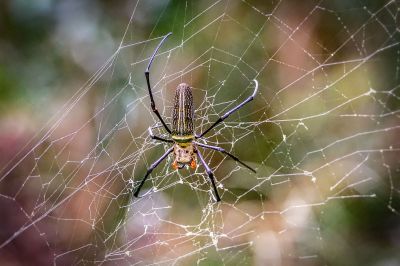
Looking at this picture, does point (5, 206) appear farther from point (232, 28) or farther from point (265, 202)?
point (232, 28)

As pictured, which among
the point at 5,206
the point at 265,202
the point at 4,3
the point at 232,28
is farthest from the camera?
the point at 4,3

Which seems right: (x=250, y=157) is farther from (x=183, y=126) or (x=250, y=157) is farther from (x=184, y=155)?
(x=183, y=126)

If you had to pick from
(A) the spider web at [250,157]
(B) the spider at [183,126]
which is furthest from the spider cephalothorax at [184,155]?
(A) the spider web at [250,157]

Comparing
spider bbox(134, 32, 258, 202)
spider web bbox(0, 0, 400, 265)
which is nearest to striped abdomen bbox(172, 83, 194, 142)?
spider bbox(134, 32, 258, 202)

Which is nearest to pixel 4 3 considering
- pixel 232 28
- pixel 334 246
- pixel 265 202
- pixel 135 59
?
pixel 135 59

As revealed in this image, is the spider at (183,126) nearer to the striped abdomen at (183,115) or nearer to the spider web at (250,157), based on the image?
the striped abdomen at (183,115)

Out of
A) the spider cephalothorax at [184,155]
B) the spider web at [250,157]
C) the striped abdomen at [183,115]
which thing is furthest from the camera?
the spider web at [250,157]

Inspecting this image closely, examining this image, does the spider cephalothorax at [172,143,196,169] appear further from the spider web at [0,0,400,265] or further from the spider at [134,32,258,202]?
the spider web at [0,0,400,265]
